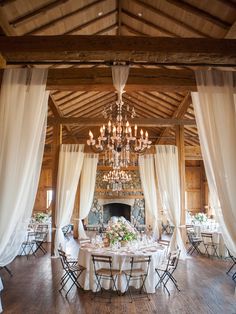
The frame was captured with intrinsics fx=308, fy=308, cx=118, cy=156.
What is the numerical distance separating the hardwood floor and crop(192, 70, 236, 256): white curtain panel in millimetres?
1554

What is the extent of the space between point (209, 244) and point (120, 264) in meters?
4.29

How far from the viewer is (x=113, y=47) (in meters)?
3.97

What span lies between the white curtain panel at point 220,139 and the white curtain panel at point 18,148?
2189 mm

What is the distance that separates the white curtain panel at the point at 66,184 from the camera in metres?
8.59

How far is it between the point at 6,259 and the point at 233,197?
292 centimetres

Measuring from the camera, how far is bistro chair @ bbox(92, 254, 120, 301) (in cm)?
516

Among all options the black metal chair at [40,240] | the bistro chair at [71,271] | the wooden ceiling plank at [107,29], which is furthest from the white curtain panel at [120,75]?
the black metal chair at [40,240]

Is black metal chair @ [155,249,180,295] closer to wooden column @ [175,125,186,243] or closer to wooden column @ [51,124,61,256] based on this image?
wooden column @ [175,125,186,243]

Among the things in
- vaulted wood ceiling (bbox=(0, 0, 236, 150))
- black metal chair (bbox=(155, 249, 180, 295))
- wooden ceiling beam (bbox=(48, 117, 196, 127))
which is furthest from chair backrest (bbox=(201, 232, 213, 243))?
vaulted wood ceiling (bbox=(0, 0, 236, 150))

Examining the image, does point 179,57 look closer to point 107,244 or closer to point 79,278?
point 107,244

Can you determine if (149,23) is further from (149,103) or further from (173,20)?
(149,103)

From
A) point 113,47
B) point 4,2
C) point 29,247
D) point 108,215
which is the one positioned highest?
point 4,2

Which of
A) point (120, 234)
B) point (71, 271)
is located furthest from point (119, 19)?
point (71, 271)

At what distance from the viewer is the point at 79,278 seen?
578 centimetres
